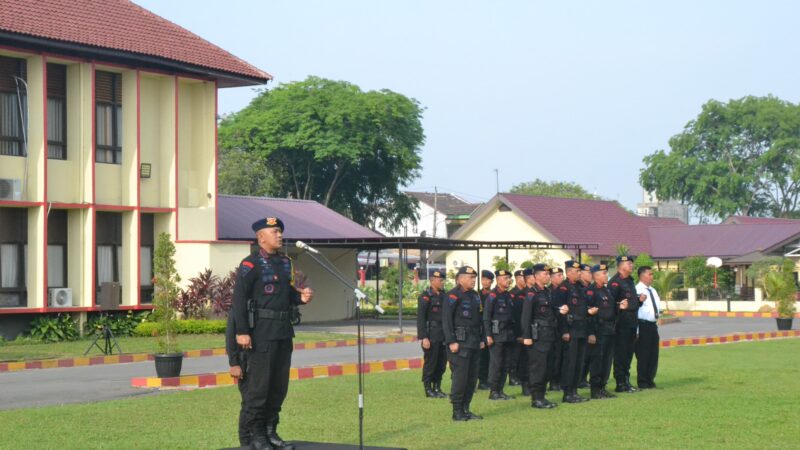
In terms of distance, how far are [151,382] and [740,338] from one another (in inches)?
785

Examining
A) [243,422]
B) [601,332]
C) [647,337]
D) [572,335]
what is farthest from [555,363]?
[243,422]

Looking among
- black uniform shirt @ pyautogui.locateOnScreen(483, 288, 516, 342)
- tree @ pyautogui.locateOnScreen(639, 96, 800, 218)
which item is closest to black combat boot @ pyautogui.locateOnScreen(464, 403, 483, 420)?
black uniform shirt @ pyautogui.locateOnScreen(483, 288, 516, 342)

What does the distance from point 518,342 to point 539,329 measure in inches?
64.9

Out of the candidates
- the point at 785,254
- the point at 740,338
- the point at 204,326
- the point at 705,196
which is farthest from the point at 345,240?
the point at 705,196

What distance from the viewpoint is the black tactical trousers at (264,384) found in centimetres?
1120

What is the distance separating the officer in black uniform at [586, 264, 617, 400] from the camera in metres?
17.7

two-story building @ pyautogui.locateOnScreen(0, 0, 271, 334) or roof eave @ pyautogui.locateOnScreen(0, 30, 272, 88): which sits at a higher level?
roof eave @ pyautogui.locateOnScreen(0, 30, 272, 88)

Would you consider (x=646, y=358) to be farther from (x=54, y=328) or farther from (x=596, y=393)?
(x=54, y=328)

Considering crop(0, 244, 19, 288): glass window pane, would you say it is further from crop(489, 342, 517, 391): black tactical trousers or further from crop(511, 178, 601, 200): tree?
crop(511, 178, 601, 200): tree

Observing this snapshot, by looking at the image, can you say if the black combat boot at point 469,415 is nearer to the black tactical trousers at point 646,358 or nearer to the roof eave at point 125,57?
the black tactical trousers at point 646,358

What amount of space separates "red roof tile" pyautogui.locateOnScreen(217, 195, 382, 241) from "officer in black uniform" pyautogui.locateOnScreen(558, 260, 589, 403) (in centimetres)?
2233

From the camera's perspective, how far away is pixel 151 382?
19906 millimetres

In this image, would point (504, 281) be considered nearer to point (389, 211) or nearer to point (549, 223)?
point (549, 223)

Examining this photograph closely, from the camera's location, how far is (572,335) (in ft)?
57.0
